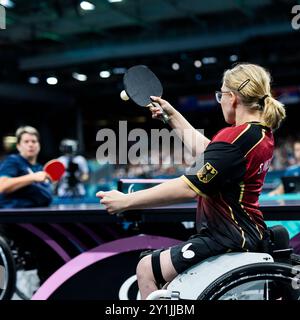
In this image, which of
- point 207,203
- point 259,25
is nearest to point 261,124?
point 207,203

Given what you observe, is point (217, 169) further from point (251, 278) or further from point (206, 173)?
point (251, 278)

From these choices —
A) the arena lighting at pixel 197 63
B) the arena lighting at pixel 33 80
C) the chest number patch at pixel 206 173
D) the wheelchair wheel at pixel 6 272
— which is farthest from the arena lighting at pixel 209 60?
the chest number patch at pixel 206 173

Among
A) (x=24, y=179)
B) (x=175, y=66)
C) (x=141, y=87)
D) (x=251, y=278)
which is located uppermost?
(x=175, y=66)

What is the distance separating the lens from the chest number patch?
5.76 feet

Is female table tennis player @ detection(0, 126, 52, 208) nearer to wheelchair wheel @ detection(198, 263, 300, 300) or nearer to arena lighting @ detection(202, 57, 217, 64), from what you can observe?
wheelchair wheel @ detection(198, 263, 300, 300)

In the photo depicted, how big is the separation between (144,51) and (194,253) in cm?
1208

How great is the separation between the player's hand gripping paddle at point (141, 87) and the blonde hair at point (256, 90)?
0.41 metres

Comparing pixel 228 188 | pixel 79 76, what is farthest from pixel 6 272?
pixel 79 76

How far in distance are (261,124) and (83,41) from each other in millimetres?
12233

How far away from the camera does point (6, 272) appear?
2.94 metres

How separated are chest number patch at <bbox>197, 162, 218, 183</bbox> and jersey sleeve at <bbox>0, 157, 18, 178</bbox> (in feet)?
6.25

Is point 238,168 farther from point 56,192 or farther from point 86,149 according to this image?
point 86,149

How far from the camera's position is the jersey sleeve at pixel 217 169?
1.76 meters
